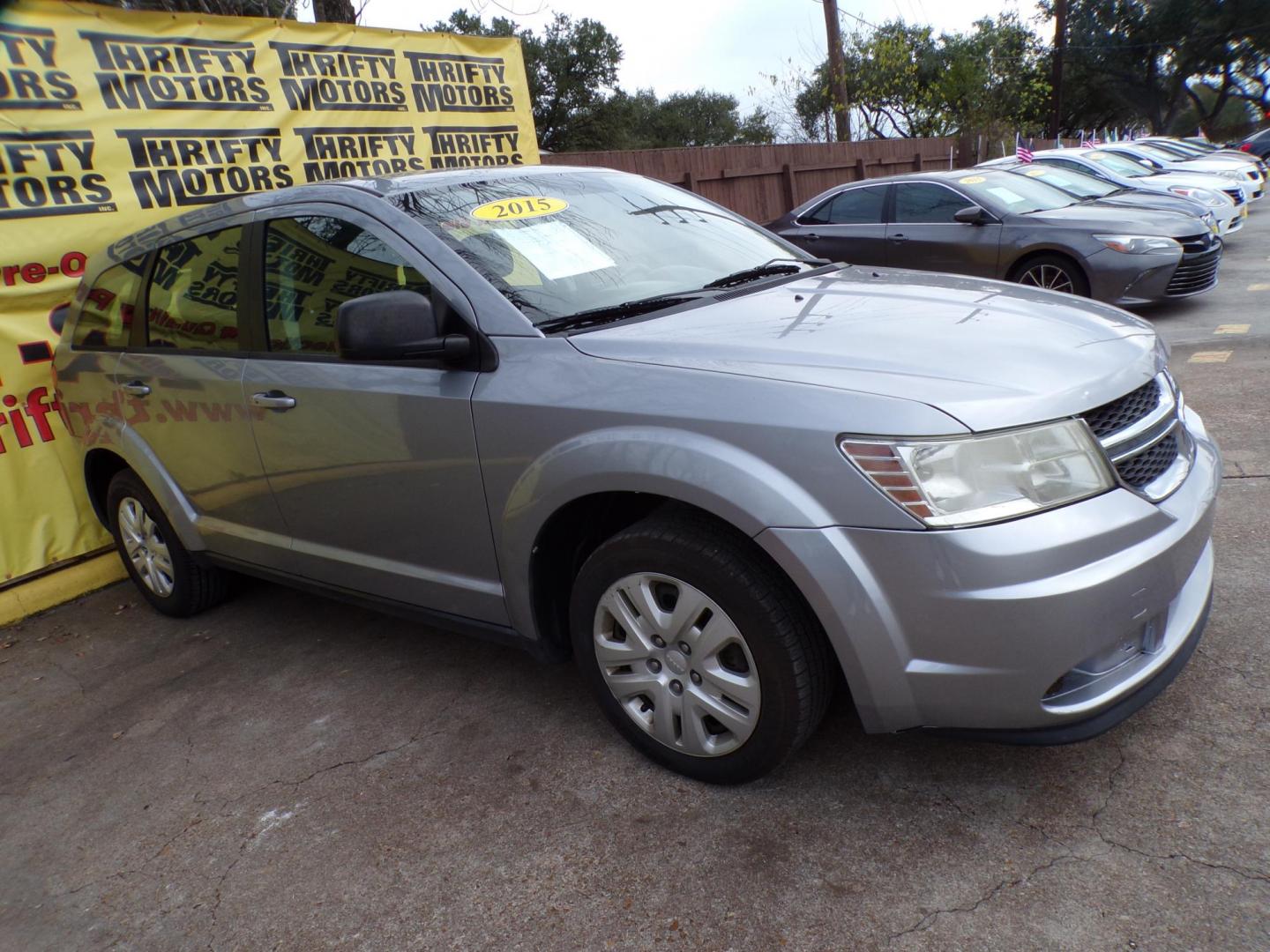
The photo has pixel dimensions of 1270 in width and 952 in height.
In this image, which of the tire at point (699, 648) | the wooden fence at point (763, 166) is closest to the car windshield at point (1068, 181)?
the wooden fence at point (763, 166)

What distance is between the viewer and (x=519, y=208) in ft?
10.8

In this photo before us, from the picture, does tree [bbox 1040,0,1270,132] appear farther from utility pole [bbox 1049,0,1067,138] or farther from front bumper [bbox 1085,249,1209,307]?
front bumper [bbox 1085,249,1209,307]

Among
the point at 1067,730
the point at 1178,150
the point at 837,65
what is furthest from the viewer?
the point at 1178,150

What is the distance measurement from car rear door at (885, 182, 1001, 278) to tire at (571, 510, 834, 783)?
7176 mm

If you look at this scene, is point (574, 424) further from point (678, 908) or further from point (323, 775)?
point (323, 775)

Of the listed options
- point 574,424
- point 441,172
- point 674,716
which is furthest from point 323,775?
point 441,172

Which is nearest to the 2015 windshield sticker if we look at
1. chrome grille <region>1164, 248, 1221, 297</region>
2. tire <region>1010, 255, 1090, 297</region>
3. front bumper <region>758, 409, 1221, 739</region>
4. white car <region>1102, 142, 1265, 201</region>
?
front bumper <region>758, 409, 1221, 739</region>

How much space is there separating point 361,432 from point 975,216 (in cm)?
727

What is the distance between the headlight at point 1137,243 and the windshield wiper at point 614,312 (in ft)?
21.8

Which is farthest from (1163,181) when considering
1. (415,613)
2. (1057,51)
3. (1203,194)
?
(1057,51)

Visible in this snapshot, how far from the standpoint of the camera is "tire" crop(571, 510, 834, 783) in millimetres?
2408

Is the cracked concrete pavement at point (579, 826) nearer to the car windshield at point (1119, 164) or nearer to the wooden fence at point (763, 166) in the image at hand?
the wooden fence at point (763, 166)

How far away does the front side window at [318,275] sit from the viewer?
3.16 meters

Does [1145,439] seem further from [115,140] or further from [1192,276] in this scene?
[1192,276]
